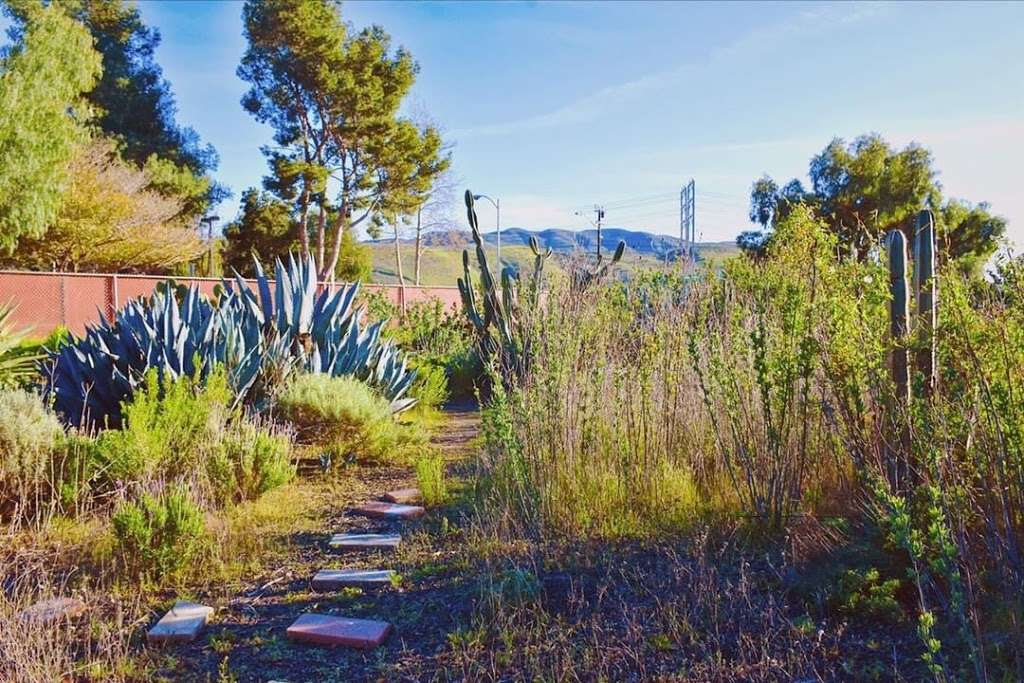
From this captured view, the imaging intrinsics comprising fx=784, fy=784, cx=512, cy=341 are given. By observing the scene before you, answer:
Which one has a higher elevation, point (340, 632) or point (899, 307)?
point (899, 307)

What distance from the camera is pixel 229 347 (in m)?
5.18

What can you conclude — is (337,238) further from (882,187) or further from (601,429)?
(601,429)

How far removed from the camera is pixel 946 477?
2.70 m

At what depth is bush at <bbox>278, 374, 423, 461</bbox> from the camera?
527 cm

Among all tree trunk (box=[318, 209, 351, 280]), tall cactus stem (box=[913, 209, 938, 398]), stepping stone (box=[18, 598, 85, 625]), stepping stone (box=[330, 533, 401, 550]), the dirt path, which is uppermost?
tree trunk (box=[318, 209, 351, 280])

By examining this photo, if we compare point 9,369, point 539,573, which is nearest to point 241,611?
point 539,573

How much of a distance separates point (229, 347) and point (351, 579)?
2.57 metres

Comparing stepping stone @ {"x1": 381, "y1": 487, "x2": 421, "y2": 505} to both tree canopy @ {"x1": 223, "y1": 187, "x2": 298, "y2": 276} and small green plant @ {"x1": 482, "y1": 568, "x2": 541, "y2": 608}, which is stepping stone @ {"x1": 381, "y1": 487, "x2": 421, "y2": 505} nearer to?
small green plant @ {"x1": 482, "y1": 568, "x2": 541, "y2": 608}

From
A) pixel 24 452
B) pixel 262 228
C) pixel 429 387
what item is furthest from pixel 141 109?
pixel 24 452

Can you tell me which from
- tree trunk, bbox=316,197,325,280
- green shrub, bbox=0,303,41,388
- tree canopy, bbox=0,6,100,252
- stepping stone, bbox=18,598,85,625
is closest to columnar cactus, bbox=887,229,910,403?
stepping stone, bbox=18,598,85,625

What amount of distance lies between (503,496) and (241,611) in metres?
1.43

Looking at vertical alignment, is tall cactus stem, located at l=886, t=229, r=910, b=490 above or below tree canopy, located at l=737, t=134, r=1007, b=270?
below

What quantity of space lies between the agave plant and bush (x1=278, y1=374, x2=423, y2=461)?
34 cm

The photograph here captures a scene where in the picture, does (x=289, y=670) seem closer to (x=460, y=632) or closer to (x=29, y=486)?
(x=460, y=632)
